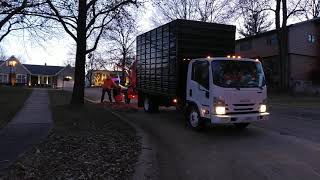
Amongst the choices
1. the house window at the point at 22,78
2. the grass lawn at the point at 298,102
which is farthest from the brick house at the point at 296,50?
the house window at the point at 22,78

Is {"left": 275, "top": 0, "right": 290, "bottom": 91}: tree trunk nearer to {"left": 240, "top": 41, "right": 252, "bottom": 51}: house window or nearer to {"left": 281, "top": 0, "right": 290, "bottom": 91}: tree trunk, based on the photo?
{"left": 281, "top": 0, "right": 290, "bottom": 91}: tree trunk

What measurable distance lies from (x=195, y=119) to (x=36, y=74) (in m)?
92.9

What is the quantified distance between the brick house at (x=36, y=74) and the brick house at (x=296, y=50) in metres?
54.0

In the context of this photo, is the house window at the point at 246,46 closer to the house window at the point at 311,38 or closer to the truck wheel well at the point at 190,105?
the house window at the point at 311,38

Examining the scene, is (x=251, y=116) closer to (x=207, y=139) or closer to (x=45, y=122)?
(x=207, y=139)

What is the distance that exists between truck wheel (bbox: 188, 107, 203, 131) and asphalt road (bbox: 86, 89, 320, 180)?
0.73 feet

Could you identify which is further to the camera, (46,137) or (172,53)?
(172,53)

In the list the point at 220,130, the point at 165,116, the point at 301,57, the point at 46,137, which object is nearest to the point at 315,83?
the point at 301,57

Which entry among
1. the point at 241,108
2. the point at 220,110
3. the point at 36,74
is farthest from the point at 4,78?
the point at 241,108

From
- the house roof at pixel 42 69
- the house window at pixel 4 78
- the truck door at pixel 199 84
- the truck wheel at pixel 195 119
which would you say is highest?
the house roof at pixel 42 69

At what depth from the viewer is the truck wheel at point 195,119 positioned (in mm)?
13188

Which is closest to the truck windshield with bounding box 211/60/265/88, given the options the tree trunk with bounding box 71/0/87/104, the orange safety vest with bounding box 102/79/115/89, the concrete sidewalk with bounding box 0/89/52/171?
the concrete sidewalk with bounding box 0/89/52/171

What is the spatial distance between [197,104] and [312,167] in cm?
519

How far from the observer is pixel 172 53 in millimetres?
15141
